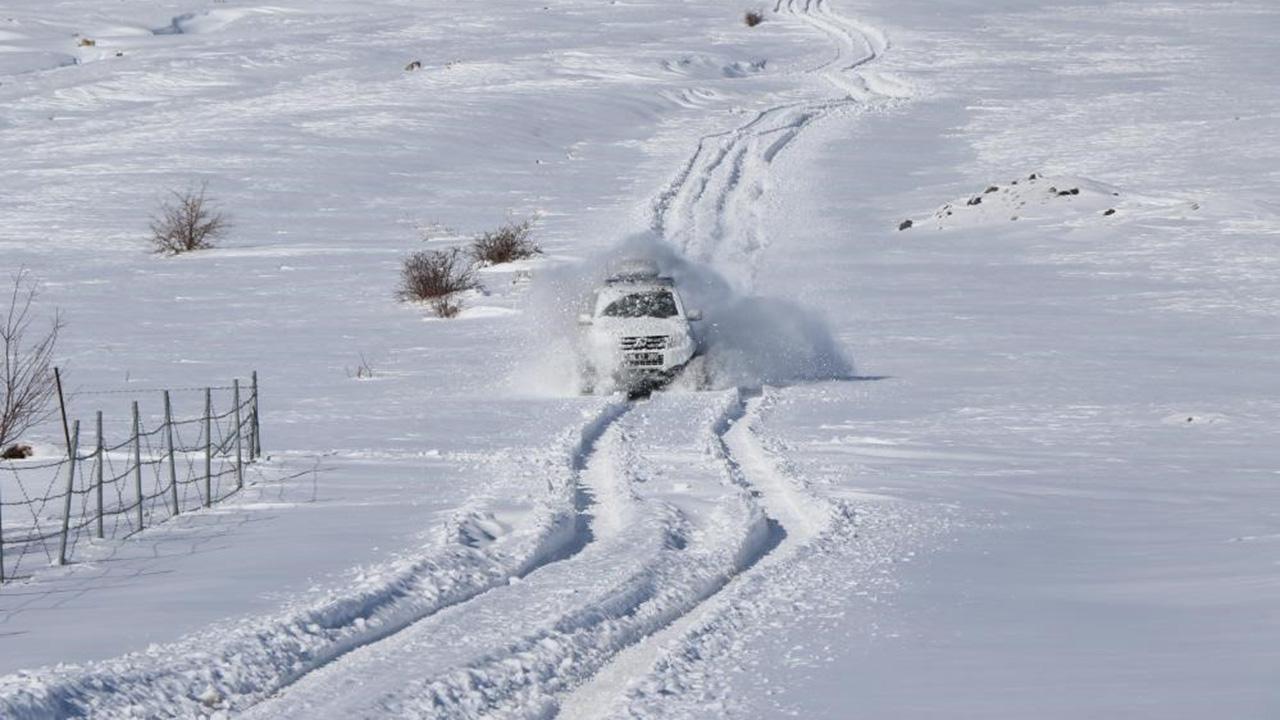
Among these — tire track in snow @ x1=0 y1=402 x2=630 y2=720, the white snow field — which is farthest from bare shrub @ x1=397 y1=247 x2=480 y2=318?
tire track in snow @ x1=0 y1=402 x2=630 y2=720

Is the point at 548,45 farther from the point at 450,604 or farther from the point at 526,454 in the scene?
the point at 450,604

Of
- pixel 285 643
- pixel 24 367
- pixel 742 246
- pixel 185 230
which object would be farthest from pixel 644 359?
pixel 185 230

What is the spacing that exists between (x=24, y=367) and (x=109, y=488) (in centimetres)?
948

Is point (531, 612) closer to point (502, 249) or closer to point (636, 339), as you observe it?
point (636, 339)

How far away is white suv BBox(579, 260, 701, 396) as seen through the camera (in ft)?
77.8

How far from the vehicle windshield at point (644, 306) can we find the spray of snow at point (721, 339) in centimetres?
56

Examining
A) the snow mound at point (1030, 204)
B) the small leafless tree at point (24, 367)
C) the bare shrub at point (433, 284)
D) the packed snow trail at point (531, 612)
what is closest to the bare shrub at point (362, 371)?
the small leafless tree at point (24, 367)

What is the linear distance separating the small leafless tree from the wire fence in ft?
1.73

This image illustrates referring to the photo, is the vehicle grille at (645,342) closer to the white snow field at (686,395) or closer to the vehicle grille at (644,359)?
the vehicle grille at (644,359)

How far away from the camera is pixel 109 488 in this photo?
693 inches

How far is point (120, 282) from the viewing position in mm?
36969

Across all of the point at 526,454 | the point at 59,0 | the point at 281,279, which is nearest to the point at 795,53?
the point at 59,0

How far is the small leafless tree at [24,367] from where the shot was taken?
16.9m

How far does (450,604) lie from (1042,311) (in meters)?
22.6
